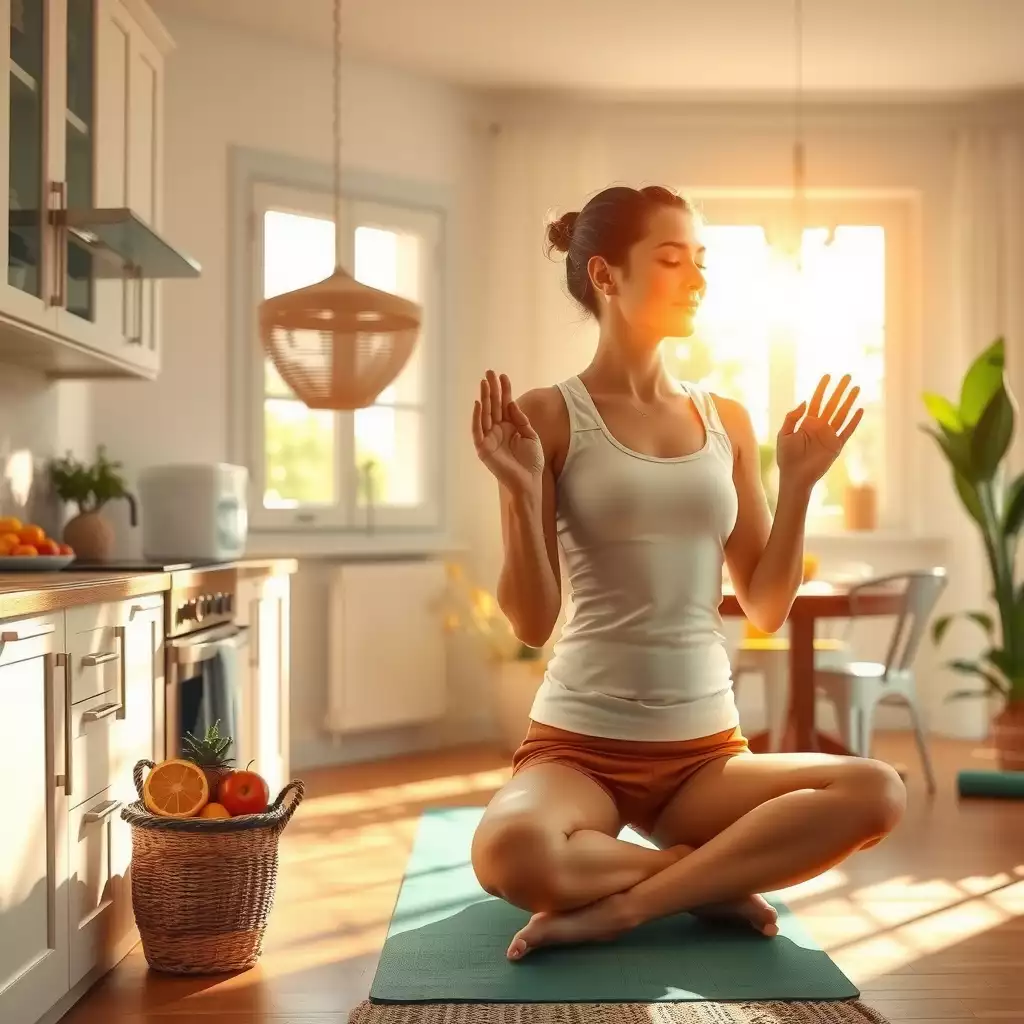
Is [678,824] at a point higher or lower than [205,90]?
lower

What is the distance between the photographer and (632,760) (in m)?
2.41

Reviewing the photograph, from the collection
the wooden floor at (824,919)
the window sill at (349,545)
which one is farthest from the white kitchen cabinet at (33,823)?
the window sill at (349,545)

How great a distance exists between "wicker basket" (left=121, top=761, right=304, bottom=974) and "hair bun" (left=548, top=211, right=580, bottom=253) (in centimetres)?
122

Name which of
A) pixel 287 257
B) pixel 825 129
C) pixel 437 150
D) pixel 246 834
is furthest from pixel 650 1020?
pixel 825 129

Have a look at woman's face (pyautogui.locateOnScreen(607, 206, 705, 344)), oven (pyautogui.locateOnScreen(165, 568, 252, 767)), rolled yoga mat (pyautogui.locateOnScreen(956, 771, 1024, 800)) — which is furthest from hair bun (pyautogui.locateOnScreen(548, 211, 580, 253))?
rolled yoga mat (pyautogui.locateOnScreen(956, 771, 1024, 800))

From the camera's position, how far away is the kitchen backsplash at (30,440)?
142 inches

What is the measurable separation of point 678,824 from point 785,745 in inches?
81.7

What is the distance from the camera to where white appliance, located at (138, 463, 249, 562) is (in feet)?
12.5

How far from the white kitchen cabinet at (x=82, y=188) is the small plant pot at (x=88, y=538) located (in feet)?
1.41

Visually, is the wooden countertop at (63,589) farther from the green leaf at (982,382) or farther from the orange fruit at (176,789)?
the green leaf at (982,382)

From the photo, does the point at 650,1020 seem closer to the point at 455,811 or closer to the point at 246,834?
the point at 246,834

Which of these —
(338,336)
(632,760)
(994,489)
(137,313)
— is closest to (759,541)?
(632,760)

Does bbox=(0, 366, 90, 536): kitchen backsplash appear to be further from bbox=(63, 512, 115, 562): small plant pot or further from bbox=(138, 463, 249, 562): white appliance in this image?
bbox=(138, 463, 249, 562): white appliance

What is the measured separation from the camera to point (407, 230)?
5.49 metres
